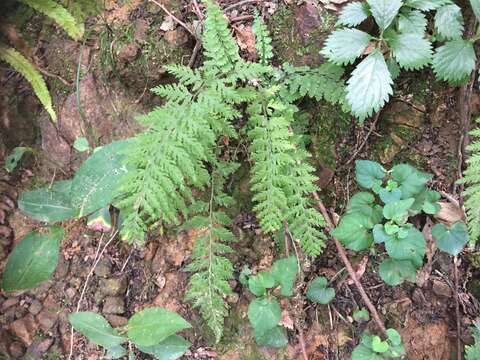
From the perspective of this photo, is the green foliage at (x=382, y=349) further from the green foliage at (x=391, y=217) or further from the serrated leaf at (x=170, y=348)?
the serrated leaf at (x=170, y=348)

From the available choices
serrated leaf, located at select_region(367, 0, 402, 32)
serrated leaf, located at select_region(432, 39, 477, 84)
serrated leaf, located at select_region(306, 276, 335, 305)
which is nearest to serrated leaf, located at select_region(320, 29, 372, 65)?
serrated leaf, located at select_region(367, 0, 402, 32)

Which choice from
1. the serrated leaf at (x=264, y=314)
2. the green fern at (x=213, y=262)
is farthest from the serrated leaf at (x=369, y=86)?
the serrated leaf at (x=264, y=314)

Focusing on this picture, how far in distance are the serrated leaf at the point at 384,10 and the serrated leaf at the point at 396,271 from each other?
1.28 m

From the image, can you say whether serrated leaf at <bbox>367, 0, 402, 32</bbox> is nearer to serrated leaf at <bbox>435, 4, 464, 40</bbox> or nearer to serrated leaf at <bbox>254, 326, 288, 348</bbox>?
serrated leaf at <bbox>435, 4, 464, 40</bbox>

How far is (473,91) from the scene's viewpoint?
268cm

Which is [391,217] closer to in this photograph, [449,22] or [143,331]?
[449,22]

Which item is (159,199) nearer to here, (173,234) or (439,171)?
(173,234)

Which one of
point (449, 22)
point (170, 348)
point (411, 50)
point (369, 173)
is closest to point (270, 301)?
point (170, 348)

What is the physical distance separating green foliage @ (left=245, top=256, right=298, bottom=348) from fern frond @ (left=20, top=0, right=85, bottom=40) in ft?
6.15

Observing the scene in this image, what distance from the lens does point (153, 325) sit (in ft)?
8.25

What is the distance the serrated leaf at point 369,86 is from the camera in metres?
2.40

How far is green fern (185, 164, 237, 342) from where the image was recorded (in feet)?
8.27

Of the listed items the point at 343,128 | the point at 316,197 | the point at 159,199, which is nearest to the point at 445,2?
the point at 343,128

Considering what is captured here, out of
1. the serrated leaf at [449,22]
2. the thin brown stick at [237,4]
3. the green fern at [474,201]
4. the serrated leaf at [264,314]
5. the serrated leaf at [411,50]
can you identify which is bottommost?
the serrated leaf at [264,314]
